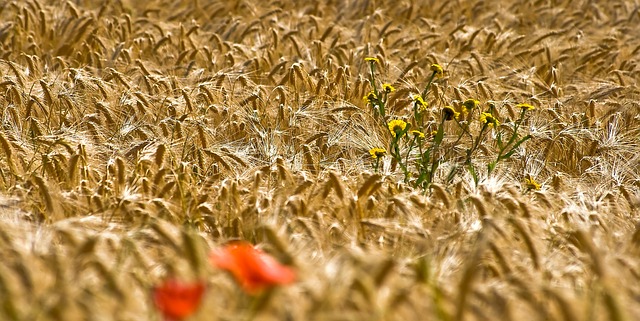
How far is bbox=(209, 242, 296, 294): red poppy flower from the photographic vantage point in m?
1.63

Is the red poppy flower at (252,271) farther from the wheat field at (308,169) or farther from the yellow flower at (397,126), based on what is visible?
the yellow flower at (397,126)

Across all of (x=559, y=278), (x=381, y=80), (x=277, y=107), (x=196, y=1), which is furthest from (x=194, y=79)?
(x=559, y=278)

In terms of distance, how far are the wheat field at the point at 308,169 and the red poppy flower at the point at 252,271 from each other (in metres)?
0.06

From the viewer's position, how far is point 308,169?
3.69 meters

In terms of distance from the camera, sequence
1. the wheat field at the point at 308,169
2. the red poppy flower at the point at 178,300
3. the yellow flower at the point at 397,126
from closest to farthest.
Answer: the red poppy flower at the point at 178,300 < the wheat field at the point at 308,169 < the yellow flower at the point at 397,126

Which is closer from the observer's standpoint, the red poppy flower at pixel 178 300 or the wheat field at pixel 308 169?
the red poppy flower at pixel 178 300

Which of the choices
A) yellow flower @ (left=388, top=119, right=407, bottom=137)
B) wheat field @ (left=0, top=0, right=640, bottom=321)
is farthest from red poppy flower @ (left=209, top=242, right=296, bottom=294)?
yellow flower @ (left=388, top=119, right=407, bottom=137)

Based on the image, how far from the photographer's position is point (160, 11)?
754cm

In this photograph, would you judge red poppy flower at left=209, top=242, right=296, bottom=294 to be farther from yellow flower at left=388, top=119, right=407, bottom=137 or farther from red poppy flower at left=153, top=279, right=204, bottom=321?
yellow flower at left=388, top=119, right=407, bottom=137

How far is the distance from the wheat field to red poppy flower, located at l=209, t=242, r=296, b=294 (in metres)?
0.06

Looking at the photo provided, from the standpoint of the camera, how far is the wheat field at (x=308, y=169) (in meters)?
1.87

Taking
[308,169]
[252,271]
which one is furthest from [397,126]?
[252,271]

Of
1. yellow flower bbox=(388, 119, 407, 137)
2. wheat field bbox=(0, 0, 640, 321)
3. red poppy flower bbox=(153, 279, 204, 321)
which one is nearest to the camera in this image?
red poppy flower bbox=(153, 279, 204, 321)

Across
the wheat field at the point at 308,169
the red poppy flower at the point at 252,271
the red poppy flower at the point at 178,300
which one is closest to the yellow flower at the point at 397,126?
the wheat field at the point at 308,169
